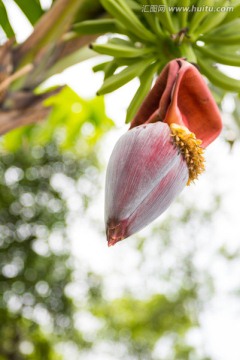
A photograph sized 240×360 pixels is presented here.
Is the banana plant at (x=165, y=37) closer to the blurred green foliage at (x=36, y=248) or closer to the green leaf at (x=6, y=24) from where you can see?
the green leaf at (x=6, y=24)

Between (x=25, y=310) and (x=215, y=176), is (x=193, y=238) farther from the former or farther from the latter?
(x=25, y=310)

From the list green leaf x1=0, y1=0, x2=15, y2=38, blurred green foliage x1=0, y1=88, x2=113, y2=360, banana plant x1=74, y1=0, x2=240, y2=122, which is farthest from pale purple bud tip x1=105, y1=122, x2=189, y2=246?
blurred green foliage x1=0, y1=88, x2=113, y2=360

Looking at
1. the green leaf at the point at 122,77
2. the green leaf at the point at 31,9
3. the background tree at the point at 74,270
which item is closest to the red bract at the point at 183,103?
the green leaf at the point at 122,77

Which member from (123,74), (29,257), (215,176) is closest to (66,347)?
(29,257)

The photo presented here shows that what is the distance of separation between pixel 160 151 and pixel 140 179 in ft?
0.09

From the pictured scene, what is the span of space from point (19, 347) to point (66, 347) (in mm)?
740

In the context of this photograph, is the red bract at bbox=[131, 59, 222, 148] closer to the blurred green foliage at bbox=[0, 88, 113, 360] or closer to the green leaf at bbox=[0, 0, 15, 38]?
the green leaf at bbox=[0, 0, 15, 38]

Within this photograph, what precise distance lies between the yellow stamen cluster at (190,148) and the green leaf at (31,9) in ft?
0.97

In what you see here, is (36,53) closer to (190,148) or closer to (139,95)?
(139,95)

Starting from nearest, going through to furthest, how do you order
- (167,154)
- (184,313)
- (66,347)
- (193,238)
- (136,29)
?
(167,154) → (136,29) → (66,347) → (184,313) → (193,238)

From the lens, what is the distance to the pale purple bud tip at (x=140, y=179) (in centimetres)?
37

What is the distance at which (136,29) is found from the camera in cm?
52

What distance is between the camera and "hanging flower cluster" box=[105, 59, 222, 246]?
37 cm

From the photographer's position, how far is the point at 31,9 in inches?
24.7
